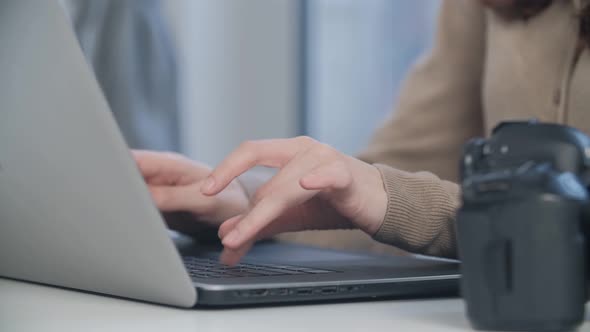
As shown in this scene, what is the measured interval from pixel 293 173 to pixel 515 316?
195 millimetres

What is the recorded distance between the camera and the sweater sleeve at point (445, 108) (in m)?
1.09

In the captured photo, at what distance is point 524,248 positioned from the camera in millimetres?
359

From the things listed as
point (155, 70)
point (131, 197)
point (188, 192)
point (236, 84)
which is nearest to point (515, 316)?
point (131, 197)

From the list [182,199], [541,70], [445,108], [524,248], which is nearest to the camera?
[524,248]

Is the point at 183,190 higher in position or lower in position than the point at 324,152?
lower

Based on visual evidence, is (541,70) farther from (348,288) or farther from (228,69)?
(228,69)

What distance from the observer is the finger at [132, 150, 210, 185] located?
753mm

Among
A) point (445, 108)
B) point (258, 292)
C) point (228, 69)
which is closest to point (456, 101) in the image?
point (445, 108)

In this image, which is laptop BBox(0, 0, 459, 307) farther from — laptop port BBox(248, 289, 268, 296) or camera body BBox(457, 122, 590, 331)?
camera body BBox(457, 122, 590, 331)

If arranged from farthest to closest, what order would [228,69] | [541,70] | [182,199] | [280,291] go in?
[228,69] → [541,70] → [182,199] → [280,291]

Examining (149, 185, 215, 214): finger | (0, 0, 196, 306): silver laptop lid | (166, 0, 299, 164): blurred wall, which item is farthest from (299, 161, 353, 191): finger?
(166, 0, 299, 164): blurred wall

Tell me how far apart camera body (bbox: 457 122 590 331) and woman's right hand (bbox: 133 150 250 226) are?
392 mm

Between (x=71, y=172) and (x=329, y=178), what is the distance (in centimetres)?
16

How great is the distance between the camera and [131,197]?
40 cm
